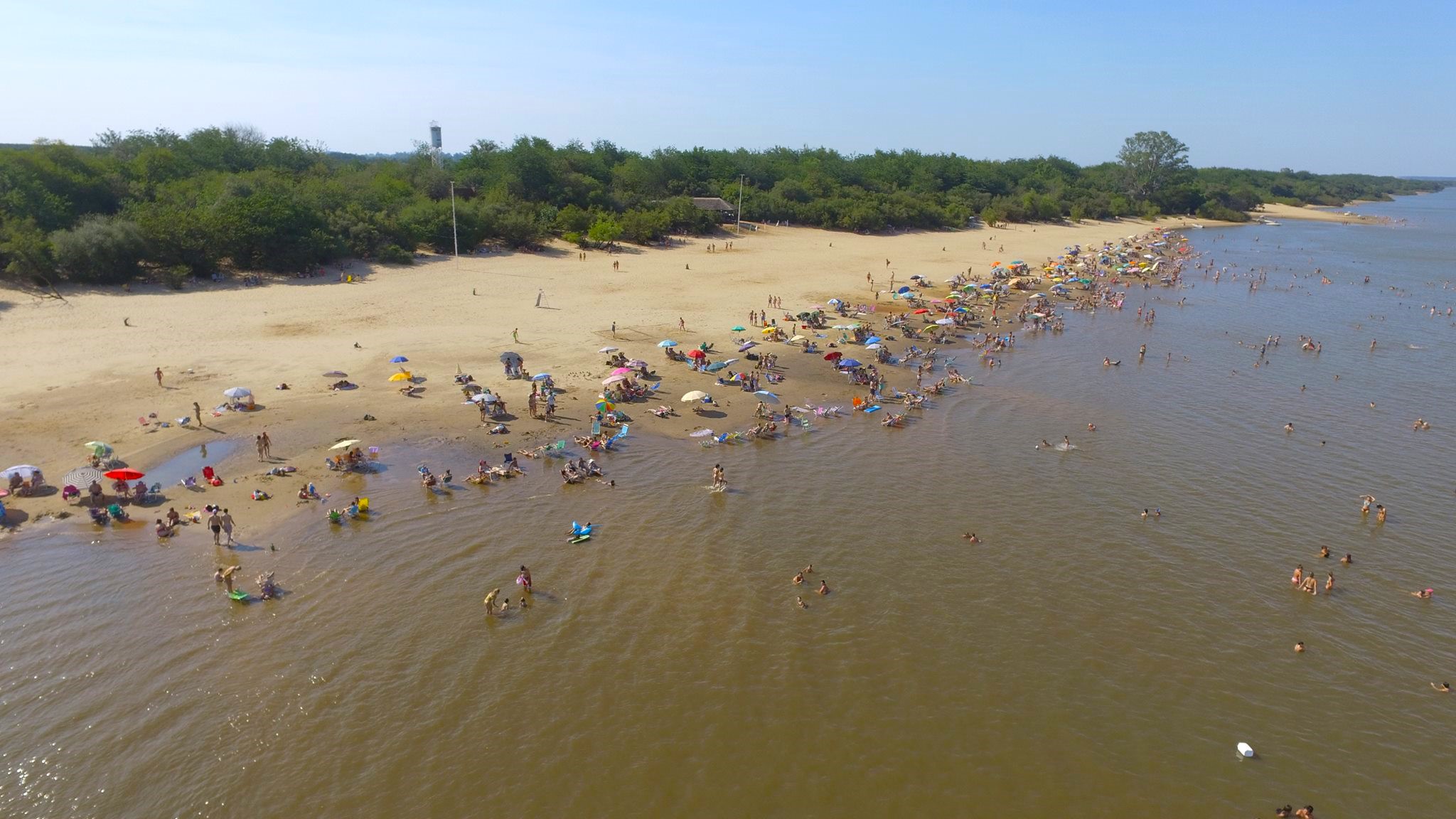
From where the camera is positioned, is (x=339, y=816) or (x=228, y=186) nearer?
(x=339, y=816)

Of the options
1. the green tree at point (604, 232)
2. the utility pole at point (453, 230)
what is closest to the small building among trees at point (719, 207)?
the green tree at point (604, 232)

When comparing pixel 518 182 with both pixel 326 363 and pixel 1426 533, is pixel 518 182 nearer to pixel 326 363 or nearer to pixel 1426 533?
pixel 326 363

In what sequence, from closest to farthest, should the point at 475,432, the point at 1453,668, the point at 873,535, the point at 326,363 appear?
the point at 1453,668 < the point at 873,535 < the point at 475,432 < the point at 326,363

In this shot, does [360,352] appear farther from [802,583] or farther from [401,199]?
[401,199]

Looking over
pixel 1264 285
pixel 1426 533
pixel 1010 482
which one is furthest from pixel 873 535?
pixel 1264 285

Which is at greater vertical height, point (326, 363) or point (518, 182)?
point (518, 182)

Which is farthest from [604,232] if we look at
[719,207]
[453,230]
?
[719,207]
